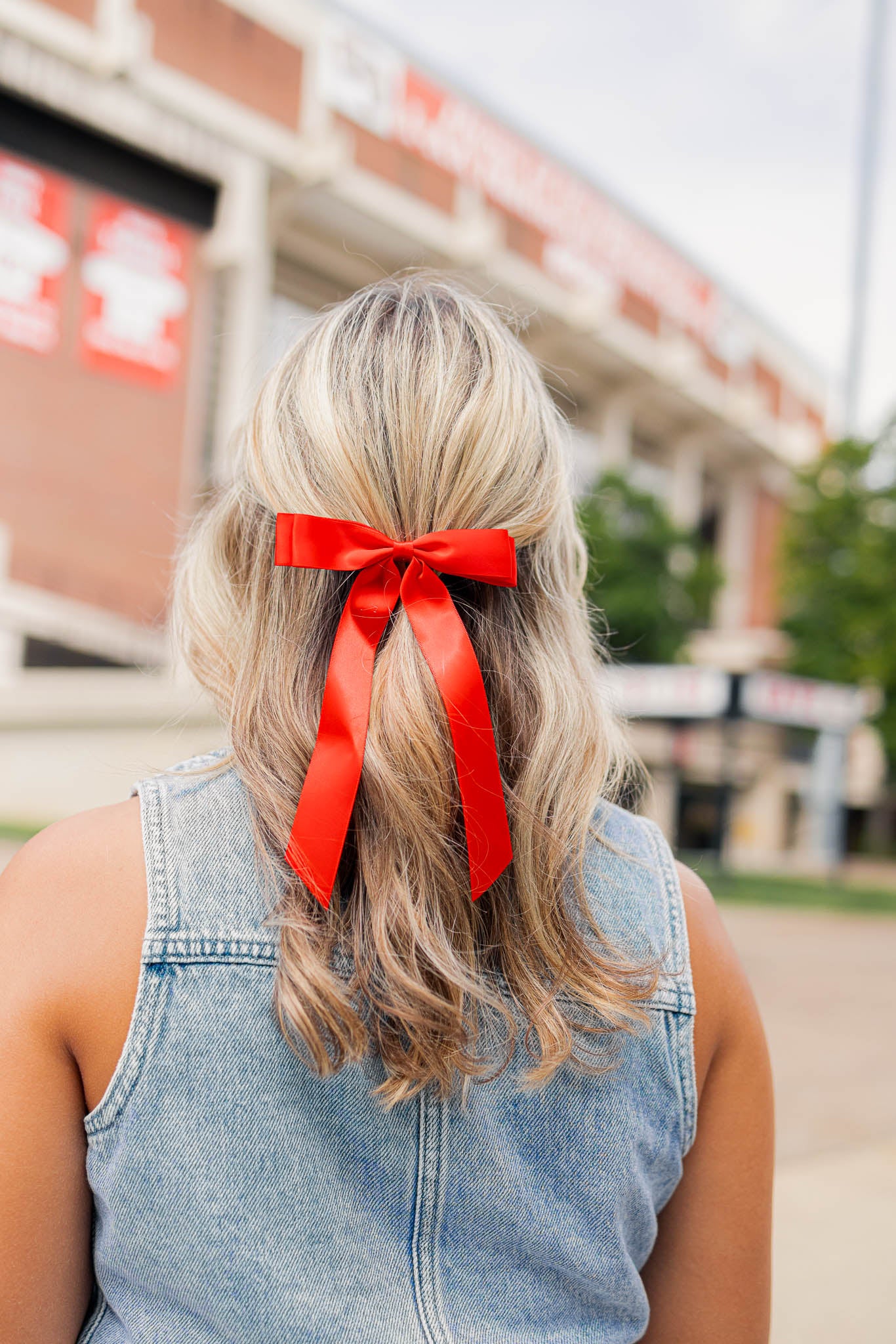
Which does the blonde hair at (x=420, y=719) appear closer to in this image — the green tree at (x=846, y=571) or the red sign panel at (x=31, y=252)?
the red sign panel at (x=31, y=252)

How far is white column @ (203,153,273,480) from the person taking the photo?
15.8 metres

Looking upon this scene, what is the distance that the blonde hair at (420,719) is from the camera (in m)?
0.89

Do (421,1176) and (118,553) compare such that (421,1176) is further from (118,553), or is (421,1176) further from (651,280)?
(651,280)

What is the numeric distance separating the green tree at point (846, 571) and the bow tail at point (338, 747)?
749 inches

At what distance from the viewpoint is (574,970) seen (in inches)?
37.8

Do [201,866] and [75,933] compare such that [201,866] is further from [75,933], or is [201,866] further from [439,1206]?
[439,1206]

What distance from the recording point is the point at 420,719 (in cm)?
91

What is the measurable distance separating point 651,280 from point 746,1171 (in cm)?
2451

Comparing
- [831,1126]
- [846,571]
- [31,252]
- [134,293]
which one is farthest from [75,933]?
[846,571]

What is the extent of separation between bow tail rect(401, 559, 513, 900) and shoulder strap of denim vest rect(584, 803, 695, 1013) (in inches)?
5.5

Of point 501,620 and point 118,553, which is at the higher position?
point 118,553

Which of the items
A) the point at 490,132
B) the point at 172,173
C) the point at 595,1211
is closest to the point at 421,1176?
the point at 595,1211

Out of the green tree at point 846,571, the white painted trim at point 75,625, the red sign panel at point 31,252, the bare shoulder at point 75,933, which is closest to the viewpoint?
the bare shoulder at point 75,933

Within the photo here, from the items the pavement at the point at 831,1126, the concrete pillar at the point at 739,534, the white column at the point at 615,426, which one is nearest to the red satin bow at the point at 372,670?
the pavement at the point at 831,1126
